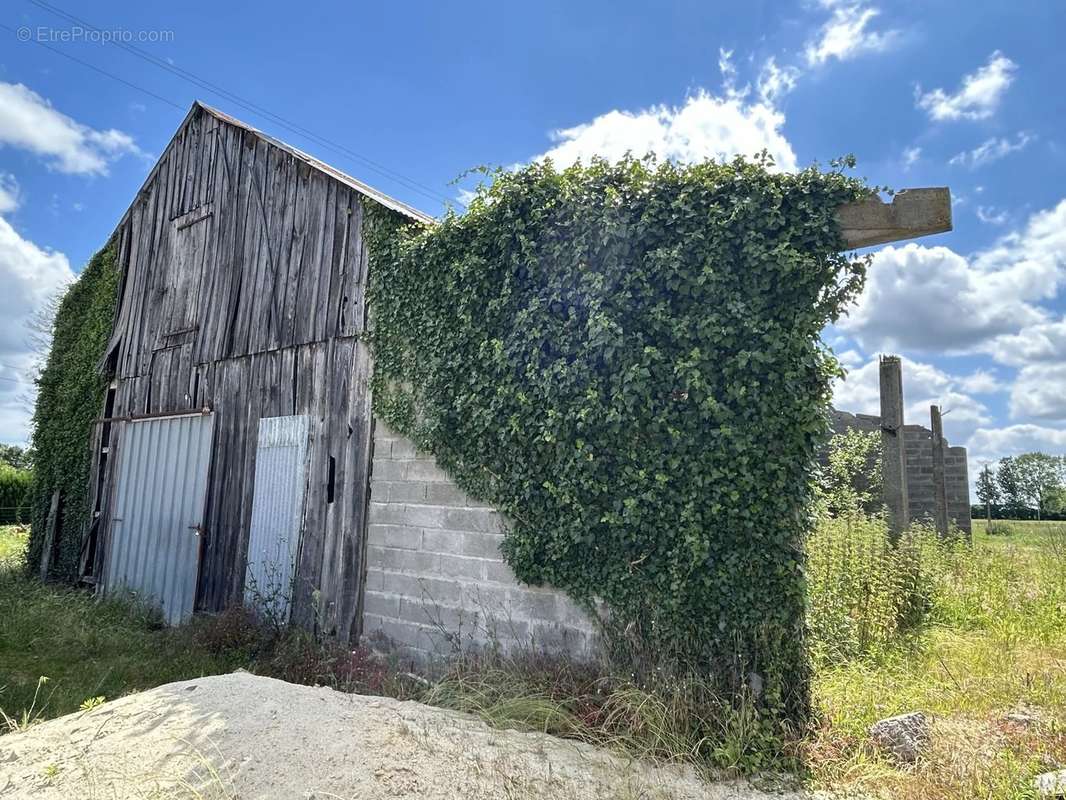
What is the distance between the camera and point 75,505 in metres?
9.50

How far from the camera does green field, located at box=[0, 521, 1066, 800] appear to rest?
3414 millimetres

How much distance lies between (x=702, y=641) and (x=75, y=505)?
9.48m

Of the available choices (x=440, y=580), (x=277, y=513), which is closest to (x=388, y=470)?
(x=440, y=580)

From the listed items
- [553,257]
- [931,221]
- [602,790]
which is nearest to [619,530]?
[602,790]

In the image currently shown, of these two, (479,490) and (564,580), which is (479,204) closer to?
(479,490)

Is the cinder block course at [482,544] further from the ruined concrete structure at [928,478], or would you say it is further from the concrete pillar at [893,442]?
the ruined concrete structure at [928,478]

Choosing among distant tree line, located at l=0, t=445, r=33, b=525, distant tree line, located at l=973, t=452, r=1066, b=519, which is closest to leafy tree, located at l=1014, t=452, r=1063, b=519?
distant tree line, located at l=973, t=452, r=1066, b=519

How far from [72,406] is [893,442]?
11143 mm

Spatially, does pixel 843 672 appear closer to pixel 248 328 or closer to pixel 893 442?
pixel 893 442

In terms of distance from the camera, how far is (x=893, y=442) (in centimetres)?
651

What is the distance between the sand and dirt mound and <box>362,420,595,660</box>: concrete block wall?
1080mm

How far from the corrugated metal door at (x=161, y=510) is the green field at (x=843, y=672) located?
0.47 m

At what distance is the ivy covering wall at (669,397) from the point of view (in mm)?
3869

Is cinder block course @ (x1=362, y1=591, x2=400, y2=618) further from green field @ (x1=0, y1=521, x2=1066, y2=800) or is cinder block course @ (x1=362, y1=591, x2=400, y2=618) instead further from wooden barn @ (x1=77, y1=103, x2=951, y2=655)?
green field @ (x1=0, y1=521, x2=1066, y2=800)
